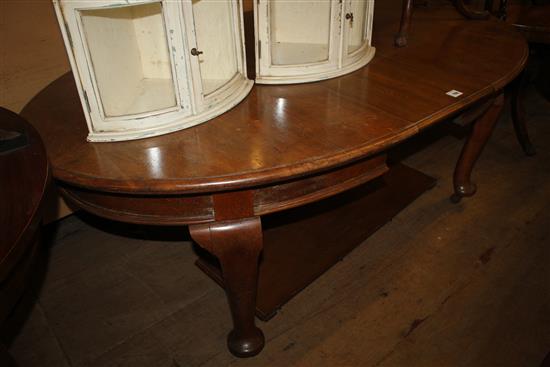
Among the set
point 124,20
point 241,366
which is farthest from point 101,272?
point 124,20

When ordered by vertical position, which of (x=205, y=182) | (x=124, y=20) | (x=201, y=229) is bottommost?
(x=201, y=229)

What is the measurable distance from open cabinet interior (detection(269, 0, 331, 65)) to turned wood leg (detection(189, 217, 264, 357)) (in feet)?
1.54

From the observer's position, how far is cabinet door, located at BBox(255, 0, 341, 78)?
1.12 metres

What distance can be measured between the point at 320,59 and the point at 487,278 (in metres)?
0.96

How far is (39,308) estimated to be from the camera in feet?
4.68

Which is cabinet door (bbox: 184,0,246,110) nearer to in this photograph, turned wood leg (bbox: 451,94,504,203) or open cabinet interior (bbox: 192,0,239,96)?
open cabinet interior (bbox: 192,0,239,96)

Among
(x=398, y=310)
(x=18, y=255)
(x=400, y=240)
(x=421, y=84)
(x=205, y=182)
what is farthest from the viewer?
(x=400, y=240)

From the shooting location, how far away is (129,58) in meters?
1.00

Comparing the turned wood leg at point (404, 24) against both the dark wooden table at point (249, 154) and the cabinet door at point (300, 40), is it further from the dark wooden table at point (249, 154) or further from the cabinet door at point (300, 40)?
the cabinet door at point (300, 40)

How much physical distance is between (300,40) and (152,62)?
0.41 metres

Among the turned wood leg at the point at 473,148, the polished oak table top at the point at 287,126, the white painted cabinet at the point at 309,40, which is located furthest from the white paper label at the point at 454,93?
the turned wood leg at the point at 473,148

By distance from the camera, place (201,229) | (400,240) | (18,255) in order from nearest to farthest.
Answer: (18,255) → (201,229) → (400,240)

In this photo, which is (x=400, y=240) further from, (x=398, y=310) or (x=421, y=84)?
(x=421, y=84)

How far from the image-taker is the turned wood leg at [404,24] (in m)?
1.36
